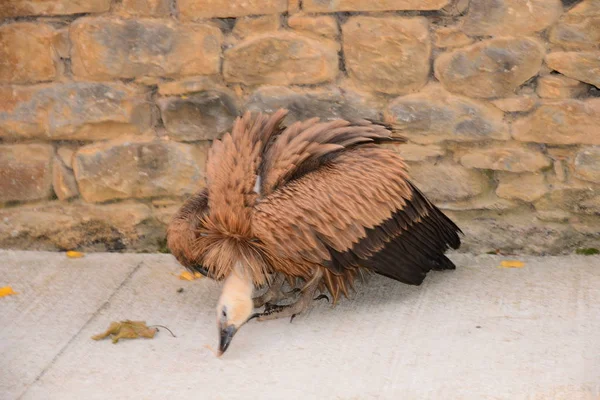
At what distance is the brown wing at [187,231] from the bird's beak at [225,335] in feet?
1.32

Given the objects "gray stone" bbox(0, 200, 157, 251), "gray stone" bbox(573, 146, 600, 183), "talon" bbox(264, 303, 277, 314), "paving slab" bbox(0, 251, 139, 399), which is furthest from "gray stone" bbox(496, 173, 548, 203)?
"paving slab" bbox(0, 251, 139, 399)

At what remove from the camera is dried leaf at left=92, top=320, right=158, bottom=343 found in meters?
4.08

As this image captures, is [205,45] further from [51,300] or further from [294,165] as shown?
[51,300]

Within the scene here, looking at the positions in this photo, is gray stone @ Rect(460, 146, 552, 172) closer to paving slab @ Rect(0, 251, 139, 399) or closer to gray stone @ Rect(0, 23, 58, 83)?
paving slab @ Rect(0, 251, 139, 399)

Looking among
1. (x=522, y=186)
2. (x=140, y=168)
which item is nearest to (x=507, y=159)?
(x=522, y=186)

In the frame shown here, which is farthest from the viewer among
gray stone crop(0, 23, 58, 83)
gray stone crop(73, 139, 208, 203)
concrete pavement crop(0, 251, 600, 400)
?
gray stone crop(73, 139, 208, 203)

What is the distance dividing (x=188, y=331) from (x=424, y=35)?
5.98 feet

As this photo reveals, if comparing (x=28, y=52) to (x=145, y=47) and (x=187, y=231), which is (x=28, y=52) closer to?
(x=145, y=47)

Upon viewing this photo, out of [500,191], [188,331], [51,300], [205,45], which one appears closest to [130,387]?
[188,331]

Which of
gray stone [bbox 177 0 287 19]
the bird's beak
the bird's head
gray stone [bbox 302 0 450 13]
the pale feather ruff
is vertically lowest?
the bird's beak

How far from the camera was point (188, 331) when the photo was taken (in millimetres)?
4145

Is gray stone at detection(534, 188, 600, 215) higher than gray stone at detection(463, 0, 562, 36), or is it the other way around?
gray stone at detection(463, 0, 562, 36)

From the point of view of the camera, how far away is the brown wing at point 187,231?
409 cm

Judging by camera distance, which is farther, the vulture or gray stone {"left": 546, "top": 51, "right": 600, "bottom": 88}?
gray stone {"left": 546, "top": 51, "right": 600, "bottom": 88}
